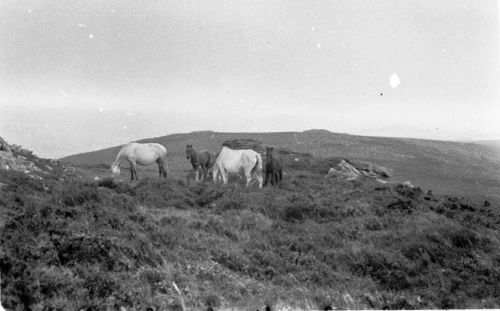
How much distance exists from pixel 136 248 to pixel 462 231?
315 inches

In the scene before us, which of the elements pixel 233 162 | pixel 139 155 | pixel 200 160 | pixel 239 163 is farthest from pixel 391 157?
pixel 139 155

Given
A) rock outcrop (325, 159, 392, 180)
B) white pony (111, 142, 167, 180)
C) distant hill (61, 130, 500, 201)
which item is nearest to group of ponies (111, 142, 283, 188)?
white pony (111, 142, 167, 180)

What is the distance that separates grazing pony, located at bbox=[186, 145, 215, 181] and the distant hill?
330 centimetres

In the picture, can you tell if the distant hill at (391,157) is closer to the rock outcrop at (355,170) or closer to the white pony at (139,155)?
the rock outcrop at (355,170)

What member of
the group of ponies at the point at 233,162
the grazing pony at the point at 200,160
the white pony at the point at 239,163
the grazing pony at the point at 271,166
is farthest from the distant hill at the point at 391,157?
the grazing pony at the point at 271,166

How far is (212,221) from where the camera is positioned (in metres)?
11.1

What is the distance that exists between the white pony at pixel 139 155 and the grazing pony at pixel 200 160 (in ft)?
5.66

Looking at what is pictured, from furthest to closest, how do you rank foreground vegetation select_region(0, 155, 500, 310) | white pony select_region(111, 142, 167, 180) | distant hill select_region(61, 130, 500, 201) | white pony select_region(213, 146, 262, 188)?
1. distant hill select_region(61, 130, 500, 201)
2. white pony select_region(111, 142, 167, 180)
3. white pony select_region(213, 146, 262, 188)
4. foreground vegetation select_region(0, 155, 500, 310)

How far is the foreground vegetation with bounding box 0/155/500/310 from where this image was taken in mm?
5551

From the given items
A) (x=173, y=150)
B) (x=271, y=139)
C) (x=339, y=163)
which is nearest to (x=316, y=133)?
(x=271, y=139)

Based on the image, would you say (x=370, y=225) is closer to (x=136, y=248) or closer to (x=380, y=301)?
(x=380, y=301)

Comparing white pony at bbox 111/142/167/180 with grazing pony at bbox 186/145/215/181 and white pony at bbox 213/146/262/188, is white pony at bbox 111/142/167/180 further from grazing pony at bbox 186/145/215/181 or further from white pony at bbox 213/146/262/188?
white pony at bbox 213/146/262/188

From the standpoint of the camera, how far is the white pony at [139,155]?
23.0 metres

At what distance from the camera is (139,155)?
923 inches
